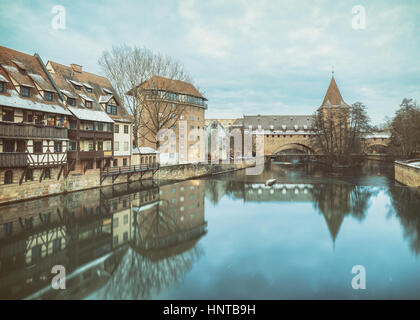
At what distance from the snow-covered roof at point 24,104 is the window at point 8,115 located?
1.84 feet

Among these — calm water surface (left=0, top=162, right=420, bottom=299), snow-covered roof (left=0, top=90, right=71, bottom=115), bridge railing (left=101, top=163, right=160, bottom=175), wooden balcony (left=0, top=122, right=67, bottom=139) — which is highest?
snow-covered roof (left=0, top=90, right=71, bottom=115)

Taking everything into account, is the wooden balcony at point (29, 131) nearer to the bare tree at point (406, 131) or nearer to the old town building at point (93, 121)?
the old town building at point (93, 121)

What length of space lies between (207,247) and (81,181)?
42.6 ft

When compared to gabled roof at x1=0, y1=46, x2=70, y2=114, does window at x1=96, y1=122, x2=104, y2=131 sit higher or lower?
lower

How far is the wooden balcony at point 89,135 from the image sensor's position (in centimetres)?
1803

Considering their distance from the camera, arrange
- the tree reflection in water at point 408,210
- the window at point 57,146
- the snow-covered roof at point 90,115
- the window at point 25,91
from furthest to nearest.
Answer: the snow-covered roof at point 90,115 < the window at point 57,146 < the window at point 25,91 < the tree reflection in water at point 408,210

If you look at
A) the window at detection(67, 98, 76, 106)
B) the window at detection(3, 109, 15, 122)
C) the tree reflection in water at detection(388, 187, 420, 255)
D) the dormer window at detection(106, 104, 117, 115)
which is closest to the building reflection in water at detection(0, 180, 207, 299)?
the window at detection(3, 109, 15, 122)

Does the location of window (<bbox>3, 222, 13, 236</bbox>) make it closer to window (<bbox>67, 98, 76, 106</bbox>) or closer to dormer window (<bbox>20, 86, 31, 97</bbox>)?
dormer window (<bbox>20, 86, 31, 97</bbox>)

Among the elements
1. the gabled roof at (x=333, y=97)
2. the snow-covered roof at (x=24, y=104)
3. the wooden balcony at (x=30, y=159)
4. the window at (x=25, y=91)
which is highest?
the gabled roof at (x=333, y=97)

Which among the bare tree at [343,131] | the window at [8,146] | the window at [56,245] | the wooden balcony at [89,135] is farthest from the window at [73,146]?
the bare tree at [343,131]

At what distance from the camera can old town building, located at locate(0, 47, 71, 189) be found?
13.9 metres

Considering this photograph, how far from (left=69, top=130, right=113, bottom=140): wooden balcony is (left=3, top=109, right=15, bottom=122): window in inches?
151

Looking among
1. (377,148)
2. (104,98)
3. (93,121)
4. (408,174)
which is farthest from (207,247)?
(377,148)
